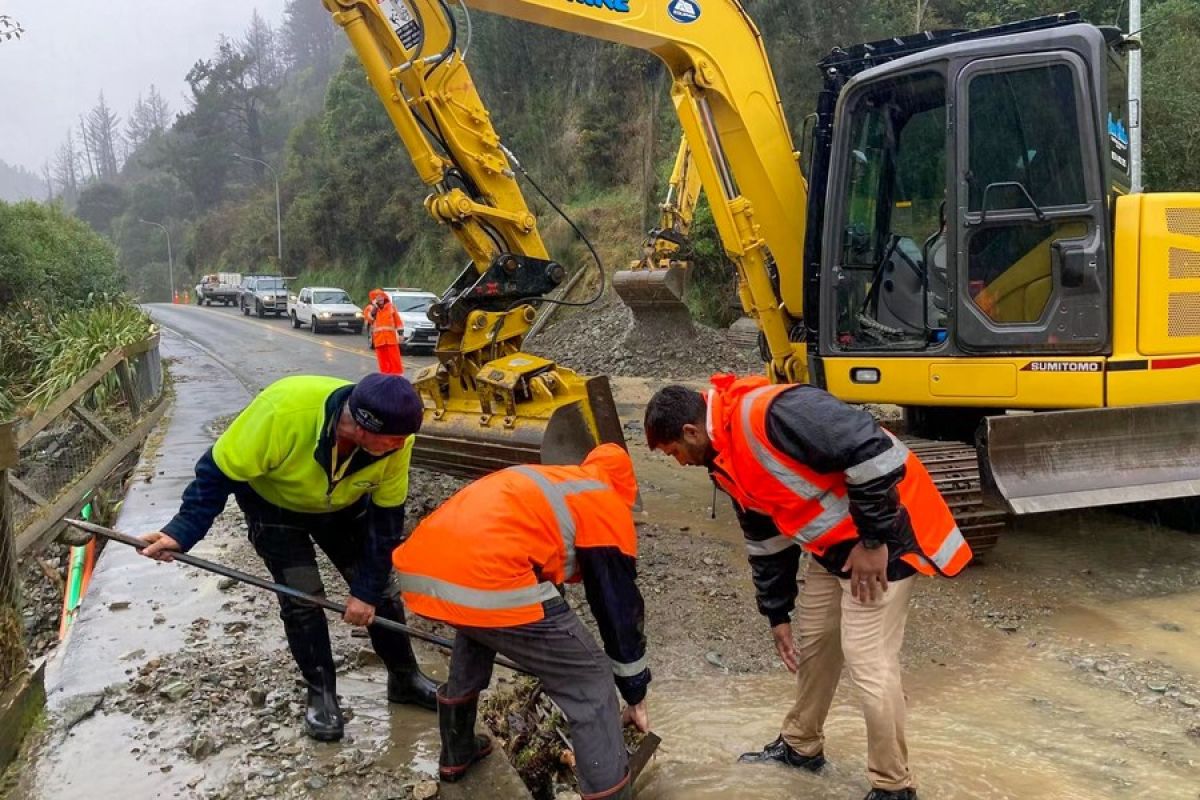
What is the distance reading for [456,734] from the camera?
3154 mm

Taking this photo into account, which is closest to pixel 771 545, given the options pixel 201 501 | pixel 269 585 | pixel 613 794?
pixel 613 794

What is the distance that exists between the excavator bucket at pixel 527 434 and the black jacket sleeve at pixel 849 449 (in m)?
2.86

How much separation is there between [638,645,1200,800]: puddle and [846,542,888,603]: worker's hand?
884mm

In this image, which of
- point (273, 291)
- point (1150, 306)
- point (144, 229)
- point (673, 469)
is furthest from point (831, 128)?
point (144, 229)

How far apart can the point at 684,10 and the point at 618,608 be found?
463 centimetres

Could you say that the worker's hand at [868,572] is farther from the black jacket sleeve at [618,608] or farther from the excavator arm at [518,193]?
the excavator arm at [518,193]

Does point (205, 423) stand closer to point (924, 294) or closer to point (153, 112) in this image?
point (924, 294)

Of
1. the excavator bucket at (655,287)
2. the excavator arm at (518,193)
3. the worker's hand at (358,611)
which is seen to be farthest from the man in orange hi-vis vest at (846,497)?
the excavator bucket at (655,287)

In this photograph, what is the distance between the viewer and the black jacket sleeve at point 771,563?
320 centimetres

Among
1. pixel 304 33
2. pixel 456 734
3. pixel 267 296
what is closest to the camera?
pixel 456 734

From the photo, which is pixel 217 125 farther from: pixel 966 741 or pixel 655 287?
pixel 966 741

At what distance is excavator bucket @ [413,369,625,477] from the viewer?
559cm

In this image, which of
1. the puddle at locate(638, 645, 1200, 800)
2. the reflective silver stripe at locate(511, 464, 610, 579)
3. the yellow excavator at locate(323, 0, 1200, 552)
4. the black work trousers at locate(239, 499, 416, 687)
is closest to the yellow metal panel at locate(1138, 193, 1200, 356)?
the yellow excavator at locate(323, 0, 1200, 552)

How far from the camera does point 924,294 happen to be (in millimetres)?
5543
